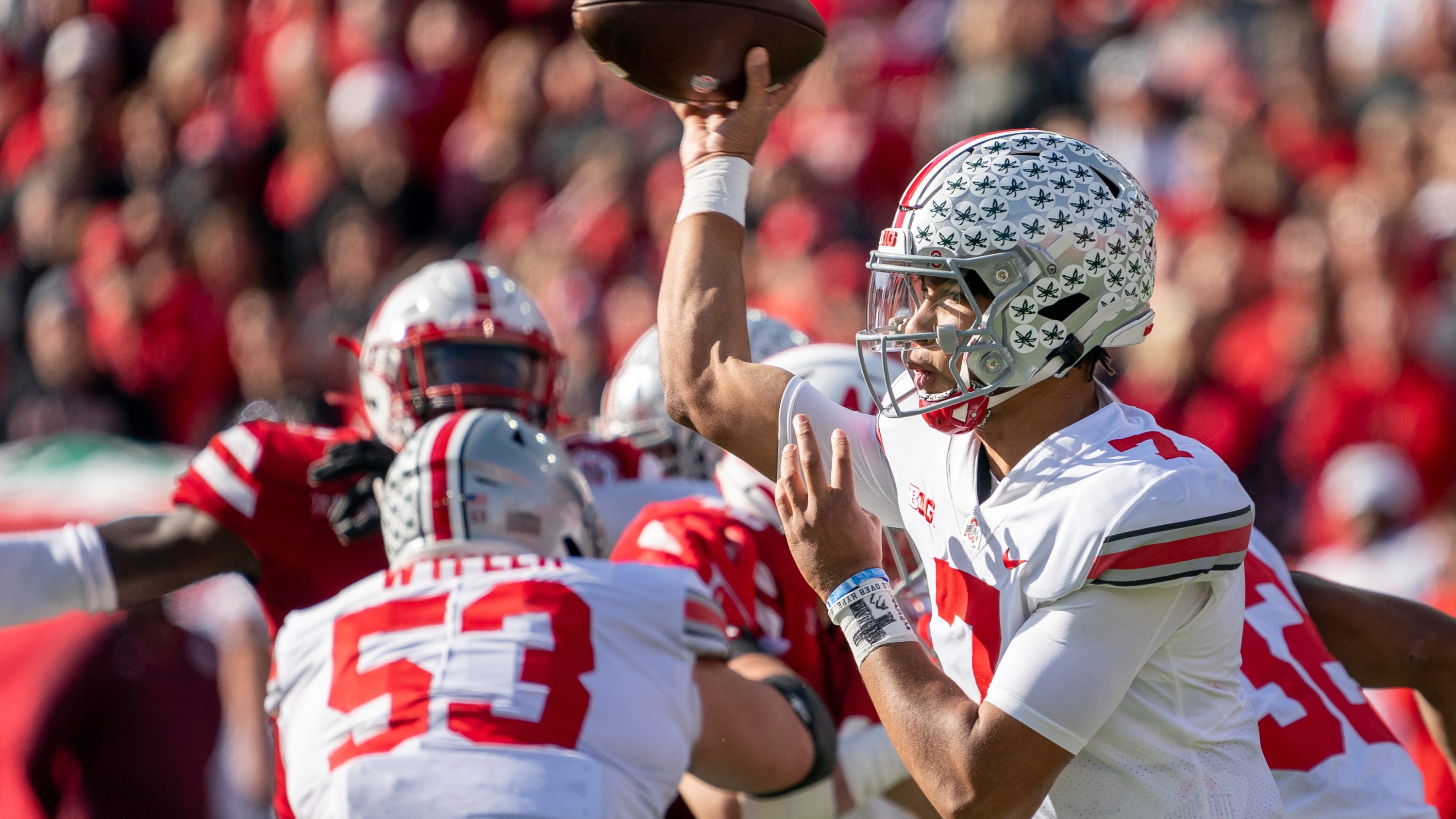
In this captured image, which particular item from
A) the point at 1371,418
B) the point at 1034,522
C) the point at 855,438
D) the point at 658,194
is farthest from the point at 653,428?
the point at 658,194

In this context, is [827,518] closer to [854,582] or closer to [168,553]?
[854,582]

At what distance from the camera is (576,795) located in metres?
Result: 2.81

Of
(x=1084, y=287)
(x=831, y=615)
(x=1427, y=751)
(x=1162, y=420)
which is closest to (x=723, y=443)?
(x=831, y=615)

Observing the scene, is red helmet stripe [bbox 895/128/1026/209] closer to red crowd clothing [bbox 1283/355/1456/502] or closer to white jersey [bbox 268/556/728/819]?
white jersey [bbox 268/556/728/819]

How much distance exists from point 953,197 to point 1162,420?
4.94 metres

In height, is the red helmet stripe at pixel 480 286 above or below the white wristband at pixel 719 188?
below

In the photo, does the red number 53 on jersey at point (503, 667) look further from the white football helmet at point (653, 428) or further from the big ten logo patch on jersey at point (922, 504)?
the white football helmet at point (653, 428)

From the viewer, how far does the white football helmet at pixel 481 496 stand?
10.5 feet

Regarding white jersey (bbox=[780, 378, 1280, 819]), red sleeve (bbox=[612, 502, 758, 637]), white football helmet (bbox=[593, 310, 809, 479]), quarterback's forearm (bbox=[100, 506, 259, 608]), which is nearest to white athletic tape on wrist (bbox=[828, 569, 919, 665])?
white jersey (bbox=[780, 378, 1280, 819])

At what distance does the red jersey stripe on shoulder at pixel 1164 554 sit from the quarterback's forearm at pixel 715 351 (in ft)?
2.08

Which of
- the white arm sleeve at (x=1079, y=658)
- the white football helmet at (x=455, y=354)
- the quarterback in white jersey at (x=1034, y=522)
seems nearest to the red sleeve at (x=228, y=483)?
the white football helmet at (x=455, y=354)

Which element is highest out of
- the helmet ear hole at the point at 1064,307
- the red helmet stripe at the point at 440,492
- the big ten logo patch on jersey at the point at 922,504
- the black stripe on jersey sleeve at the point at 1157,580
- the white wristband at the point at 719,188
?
the white wristband at the point at 719,188

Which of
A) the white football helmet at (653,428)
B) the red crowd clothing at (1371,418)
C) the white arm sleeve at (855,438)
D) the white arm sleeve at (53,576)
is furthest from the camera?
the red crowd clothing at (1371,418)

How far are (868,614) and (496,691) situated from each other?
1007mm
